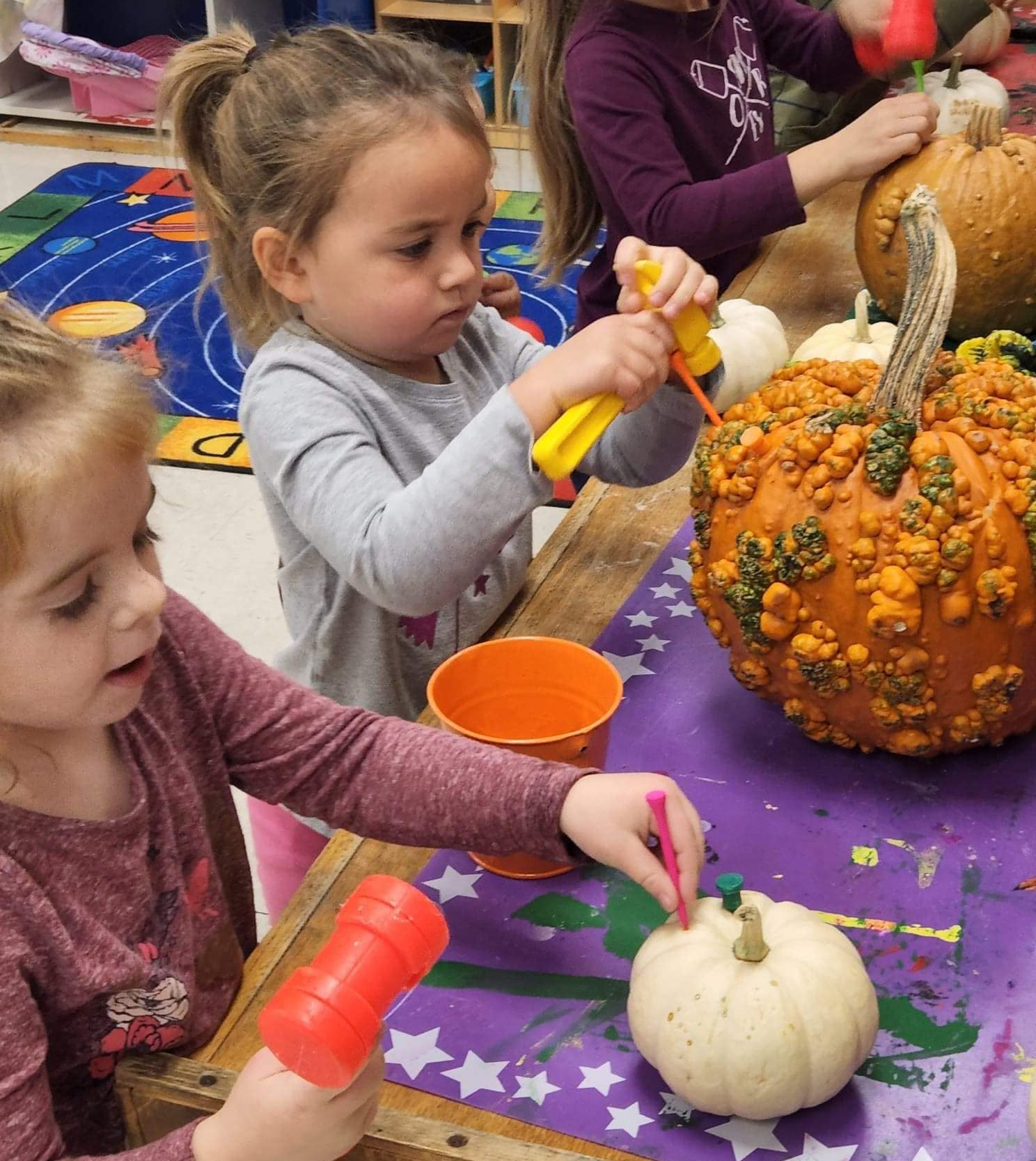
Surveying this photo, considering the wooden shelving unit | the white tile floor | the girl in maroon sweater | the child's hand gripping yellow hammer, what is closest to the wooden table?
the girl in maroon sweater

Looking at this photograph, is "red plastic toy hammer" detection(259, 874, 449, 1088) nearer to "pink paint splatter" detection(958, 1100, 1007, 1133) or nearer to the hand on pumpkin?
"pink paint splatter" detection(958, 1100, 1007, 1133)

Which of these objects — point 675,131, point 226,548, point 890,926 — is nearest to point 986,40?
point 675,131

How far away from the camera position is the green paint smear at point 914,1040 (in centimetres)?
77

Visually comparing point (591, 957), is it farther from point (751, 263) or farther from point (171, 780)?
point (751, 263)

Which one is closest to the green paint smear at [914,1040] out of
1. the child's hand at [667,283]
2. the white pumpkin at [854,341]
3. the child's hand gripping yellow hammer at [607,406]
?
the child's hand gripping yellow hammer at [607,406]

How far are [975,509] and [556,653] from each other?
31cm

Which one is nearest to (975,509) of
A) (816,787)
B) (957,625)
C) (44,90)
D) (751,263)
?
(957,625)

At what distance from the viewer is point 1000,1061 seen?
774mm

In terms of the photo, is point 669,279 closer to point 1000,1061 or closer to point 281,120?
point 281,120

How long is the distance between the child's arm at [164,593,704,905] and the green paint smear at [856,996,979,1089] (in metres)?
0.14

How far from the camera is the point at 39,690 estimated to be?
74 centimetres

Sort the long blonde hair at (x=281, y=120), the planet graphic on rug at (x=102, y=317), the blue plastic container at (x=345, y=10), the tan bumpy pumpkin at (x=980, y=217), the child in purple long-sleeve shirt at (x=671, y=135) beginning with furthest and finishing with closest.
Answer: the blue plastic container at (x=345, y=10)
the planet graphic on rug at (x=102, y=317)
the child in purple long-sleeve shirt at (x=671, y=135)
the tan bumpy pumpkin at (x=980, y=217)
the long blonde hair at (x=281, y=120)

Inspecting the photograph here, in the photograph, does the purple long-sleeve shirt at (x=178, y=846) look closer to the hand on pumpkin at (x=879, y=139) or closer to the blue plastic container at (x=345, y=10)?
the hand on pumpkin at (x=879, y=139)

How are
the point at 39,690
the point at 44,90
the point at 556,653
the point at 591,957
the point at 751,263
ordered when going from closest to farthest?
the point at 39,690
the point at 591,957
the point at 556,653
the point at 751,263
the point at 44,90
